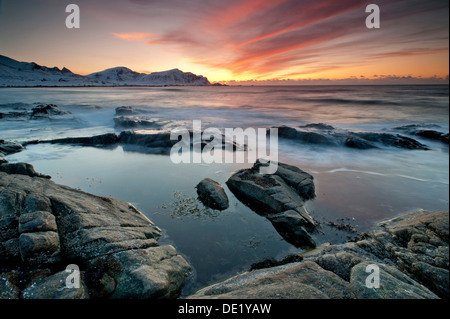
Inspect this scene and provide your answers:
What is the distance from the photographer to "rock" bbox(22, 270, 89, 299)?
3.08 meters

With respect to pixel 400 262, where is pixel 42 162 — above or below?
above

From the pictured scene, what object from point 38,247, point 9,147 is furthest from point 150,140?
point 38,247

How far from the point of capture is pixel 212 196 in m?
7.95

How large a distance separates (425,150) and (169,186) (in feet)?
65.5

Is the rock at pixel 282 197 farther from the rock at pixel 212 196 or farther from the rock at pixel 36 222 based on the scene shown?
the rock at pixel 36 222

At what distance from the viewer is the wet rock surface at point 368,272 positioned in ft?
11.5

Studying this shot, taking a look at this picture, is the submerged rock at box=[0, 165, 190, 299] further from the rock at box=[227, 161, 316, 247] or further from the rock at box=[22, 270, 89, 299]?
the rock at box=[227, 161, 316, 247]

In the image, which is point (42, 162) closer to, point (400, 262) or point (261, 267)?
point (261, 267)

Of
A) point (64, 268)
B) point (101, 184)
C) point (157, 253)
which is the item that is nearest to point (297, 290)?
point (157, 253)

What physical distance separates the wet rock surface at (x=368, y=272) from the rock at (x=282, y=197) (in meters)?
0.99

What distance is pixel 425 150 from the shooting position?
52.5 ft

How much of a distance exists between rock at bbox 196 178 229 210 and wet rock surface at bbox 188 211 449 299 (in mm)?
3123

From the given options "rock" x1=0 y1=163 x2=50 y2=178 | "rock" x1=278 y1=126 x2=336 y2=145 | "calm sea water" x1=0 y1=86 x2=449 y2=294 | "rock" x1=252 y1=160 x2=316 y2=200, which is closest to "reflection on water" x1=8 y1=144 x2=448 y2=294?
"calm sea water" x1=0 y1=86 x2=449 y2=294

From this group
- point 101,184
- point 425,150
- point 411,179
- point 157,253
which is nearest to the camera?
point 157,253
